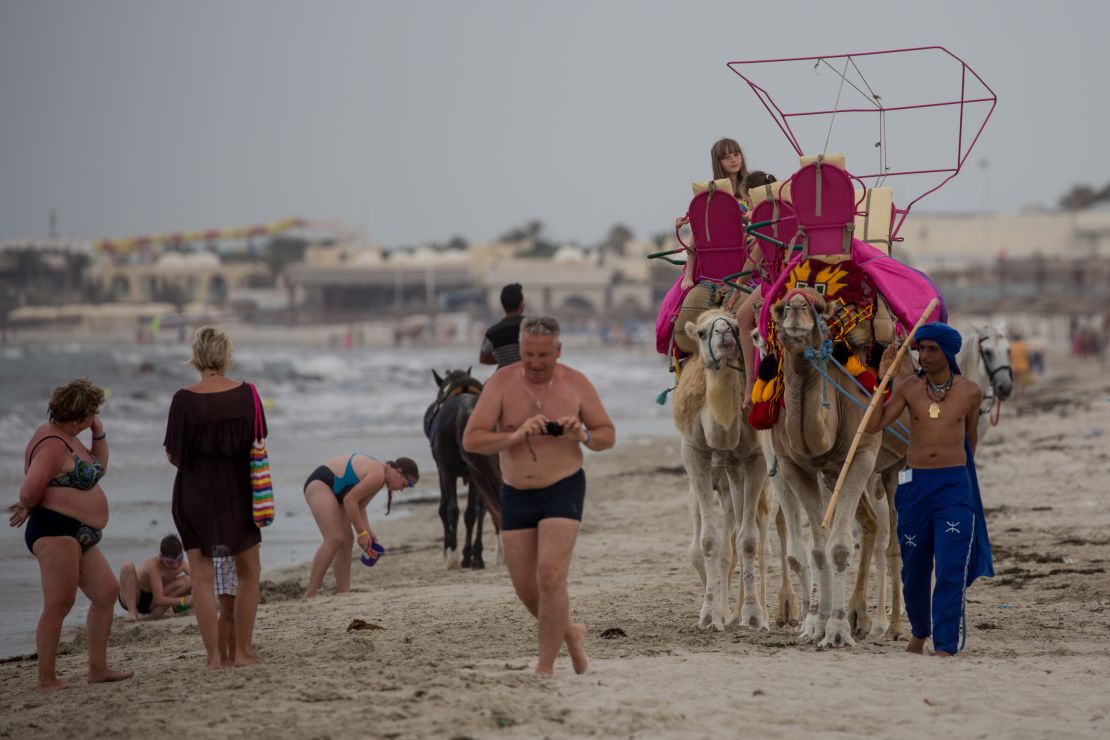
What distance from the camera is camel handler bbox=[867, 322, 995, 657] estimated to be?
8625mm

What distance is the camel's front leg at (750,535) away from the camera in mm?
10328

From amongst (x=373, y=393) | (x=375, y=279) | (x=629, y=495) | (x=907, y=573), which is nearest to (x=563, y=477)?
(x=907, y=573)

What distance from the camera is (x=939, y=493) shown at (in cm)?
866

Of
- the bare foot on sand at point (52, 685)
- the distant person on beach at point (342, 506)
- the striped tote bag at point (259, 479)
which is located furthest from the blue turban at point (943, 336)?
the distant person on beach at point (342, 506)

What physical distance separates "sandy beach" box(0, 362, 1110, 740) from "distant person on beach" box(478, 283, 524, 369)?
1.91m

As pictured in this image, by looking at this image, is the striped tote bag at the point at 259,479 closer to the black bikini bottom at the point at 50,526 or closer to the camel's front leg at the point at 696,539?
the black bikini bottom at the point at 50,526

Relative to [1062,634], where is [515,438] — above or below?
above

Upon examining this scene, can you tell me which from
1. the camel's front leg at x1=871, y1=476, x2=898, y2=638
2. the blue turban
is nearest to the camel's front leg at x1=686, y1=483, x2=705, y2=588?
the camel's front leg at x1=871, y1=476, x2=898, y2=638

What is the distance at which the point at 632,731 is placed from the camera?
675cm

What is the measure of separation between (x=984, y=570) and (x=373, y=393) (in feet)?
171

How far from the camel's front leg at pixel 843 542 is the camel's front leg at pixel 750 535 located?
107 cm

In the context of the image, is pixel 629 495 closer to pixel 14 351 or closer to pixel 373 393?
pixel 373 393

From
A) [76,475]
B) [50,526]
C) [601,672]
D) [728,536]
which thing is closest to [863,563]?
[728,536]

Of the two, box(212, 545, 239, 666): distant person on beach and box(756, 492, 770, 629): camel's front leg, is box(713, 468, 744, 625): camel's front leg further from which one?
box(212, 545, 239, 666): distant person on beach
